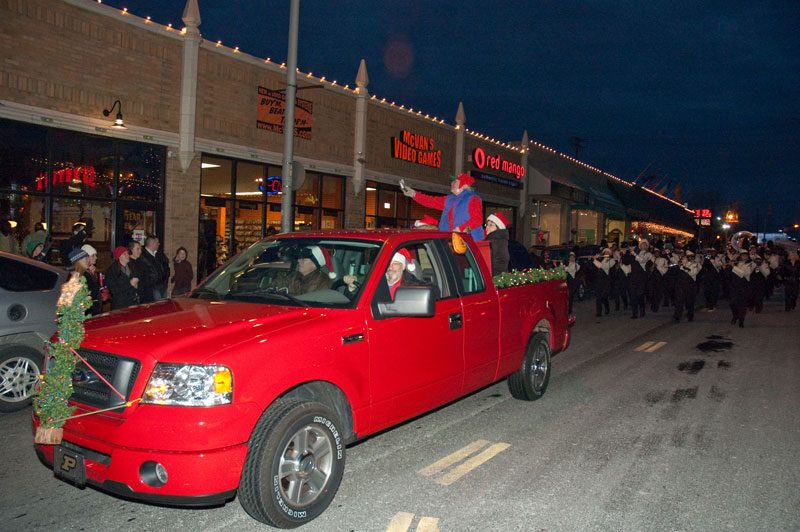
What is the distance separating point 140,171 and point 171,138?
105cm

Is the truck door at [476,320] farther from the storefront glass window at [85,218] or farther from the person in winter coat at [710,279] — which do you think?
the person in winter coat at [710,279]

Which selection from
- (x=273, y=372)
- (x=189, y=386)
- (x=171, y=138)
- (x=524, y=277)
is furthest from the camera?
(x=171, y=138)

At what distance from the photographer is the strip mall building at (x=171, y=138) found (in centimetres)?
1173

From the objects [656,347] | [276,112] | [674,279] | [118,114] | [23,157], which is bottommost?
[656,347]

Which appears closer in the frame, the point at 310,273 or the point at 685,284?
the point at 310,273

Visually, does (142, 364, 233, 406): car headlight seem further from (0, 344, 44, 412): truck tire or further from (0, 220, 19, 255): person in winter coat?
(0, 220, 19, 255): person in winter coat

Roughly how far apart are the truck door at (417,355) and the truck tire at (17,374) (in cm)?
399

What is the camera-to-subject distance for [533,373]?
6852 mm

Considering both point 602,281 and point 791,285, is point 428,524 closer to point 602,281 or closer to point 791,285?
point 602,281

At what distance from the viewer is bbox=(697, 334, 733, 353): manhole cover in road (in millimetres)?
11000

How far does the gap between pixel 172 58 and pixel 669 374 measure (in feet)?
39.6

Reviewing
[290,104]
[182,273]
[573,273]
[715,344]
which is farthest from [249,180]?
[715,344]

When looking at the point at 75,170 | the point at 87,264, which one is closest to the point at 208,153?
the point at 75,170

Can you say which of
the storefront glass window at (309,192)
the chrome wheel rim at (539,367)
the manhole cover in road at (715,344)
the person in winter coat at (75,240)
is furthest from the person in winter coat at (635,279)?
the person in winter coat at (75,240)
